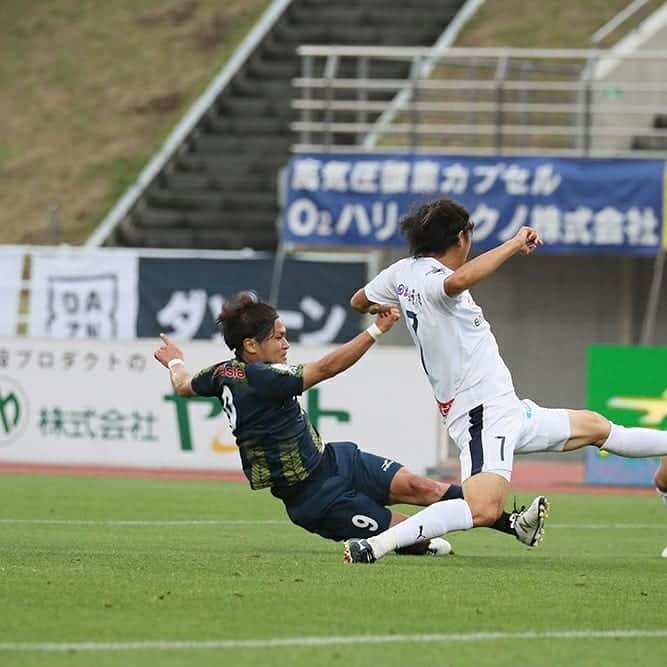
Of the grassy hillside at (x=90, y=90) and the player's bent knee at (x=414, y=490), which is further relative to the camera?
the grassy hillside at (x=90, y=90)

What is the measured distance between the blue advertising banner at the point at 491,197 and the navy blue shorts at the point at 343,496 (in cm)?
1265

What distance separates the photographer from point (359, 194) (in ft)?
76.3

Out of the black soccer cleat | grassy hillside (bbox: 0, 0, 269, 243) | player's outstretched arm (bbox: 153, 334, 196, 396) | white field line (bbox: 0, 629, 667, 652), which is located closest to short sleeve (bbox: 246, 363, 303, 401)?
player's outstretched arm (bbox: 153, 334, 196, 396)

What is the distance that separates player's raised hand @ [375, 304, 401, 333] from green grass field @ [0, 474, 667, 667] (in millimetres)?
1166

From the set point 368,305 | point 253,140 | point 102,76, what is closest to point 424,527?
point 368,305

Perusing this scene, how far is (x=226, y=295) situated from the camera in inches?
1007

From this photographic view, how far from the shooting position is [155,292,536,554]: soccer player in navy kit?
1003cm

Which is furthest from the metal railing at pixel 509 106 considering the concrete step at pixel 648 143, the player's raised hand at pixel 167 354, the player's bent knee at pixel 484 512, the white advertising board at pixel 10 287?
the player's bent knee at pixel 484 512

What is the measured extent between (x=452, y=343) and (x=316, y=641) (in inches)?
121

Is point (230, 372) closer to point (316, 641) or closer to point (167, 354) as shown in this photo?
point (167, 354)

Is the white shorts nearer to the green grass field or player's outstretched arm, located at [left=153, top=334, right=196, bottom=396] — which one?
the green grass field

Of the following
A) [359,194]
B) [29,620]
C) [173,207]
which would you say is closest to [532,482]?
[359,194]

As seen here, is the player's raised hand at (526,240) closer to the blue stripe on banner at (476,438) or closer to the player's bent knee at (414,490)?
the blue stripe on banner at (476,438)

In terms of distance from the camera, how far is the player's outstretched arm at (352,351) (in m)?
9.50
